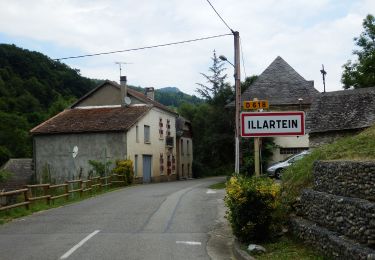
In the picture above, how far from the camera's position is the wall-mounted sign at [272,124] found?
10352mm

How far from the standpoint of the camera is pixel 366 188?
7852mm

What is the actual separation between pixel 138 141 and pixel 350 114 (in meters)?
18.0

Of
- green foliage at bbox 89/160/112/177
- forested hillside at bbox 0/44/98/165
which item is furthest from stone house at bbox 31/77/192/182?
forested hillside at bbox 0/44/98/165

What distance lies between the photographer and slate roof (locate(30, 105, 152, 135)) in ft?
128

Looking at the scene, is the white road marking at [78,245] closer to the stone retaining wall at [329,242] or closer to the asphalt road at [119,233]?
the asphalt road at [119,233]

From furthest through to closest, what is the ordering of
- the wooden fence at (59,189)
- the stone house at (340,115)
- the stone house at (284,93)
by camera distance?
1. the stone house at (284,93)
2. the stone house at (340,115)
3. the wooden fence at (59,189)

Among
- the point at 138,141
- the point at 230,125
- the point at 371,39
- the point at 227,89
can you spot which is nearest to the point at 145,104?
the point at 138,141

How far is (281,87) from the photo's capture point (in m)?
42.6

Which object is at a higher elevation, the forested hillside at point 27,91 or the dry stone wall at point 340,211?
the forested hillside at point 27,91

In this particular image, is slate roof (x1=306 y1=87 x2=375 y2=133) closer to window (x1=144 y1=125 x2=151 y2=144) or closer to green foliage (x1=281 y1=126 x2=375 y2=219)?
window (x1=144 y1=125 x2=151 y2=144)

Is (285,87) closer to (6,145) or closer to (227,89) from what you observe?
(227,89)

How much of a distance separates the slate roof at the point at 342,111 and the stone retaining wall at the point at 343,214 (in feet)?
64.6

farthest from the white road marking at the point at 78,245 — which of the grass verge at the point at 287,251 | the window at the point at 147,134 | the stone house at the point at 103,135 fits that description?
the window at the point at 147,134

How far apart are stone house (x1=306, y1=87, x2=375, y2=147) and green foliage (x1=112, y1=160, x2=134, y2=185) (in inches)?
525
